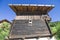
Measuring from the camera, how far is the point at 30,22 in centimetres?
1049

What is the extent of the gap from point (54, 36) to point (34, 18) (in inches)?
59.3

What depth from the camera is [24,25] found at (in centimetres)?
1044

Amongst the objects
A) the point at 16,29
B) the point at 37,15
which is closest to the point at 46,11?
the point at 37,15

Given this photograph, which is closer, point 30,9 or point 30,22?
point 30,22

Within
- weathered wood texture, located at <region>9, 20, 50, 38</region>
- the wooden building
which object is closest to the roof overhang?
the wooden building

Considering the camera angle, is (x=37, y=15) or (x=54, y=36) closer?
(x=54, y=36)

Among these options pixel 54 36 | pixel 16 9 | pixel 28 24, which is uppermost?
pixel 16 9

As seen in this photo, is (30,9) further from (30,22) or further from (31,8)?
(30,22)

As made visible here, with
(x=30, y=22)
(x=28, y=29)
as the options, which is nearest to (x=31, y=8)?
(x=30, y=22)

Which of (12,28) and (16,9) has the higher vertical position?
(16,9)

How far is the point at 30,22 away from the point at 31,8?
0.74m

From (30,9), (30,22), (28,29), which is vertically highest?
(30,9)

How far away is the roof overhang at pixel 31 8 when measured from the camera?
34.1ft

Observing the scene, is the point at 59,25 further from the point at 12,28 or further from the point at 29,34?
the point at 12,28
